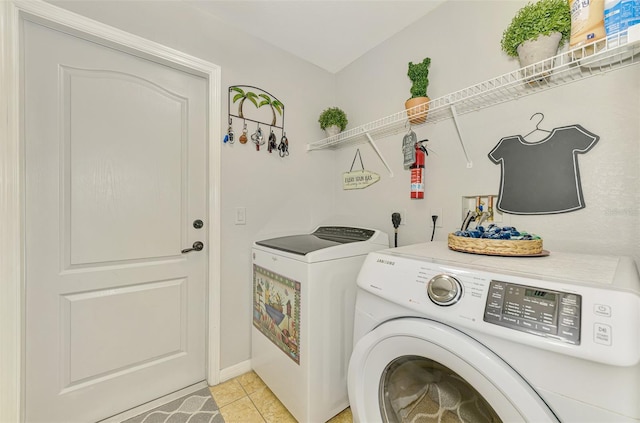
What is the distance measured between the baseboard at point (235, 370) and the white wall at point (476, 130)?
4.29 feet

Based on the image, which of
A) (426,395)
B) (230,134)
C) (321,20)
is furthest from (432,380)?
(321,20)

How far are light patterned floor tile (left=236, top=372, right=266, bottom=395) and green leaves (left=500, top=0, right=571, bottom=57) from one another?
2.32m

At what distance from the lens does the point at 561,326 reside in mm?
540

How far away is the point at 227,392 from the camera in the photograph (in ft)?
5.08

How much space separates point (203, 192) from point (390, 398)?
4.95ft

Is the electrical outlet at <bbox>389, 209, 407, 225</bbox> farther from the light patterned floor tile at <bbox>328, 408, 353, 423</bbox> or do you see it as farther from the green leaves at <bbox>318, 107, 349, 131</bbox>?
the light patterned floor tile at <bbox>328, 408, 353, 423</bbox>

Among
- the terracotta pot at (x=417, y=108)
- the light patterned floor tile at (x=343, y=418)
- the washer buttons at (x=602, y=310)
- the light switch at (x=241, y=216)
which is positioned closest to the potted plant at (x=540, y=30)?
the terracotta pot at (x=417, y=108)

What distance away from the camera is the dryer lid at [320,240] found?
1393 mm

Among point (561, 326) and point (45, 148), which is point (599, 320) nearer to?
point (561, 326)

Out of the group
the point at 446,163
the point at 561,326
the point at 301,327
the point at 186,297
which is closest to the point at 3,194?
the point at 186,297

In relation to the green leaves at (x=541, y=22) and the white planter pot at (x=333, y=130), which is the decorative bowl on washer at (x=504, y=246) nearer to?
the green leaves at (x=541, y=22)

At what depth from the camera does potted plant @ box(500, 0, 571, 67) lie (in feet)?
3.32

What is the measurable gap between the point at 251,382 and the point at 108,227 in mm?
1288

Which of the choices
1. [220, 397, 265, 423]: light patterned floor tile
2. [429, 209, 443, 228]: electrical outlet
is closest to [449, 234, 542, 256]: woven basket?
[429, 209, 443, 228]: electrical outlet
